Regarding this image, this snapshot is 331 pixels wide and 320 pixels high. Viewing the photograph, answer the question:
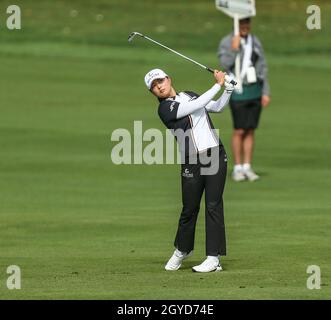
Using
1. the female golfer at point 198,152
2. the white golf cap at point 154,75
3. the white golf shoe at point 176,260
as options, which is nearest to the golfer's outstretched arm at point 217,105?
the female golfer at point 198,152

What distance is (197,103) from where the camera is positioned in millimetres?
13141

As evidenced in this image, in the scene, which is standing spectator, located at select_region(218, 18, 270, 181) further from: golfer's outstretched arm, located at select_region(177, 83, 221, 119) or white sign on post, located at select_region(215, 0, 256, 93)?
golfer's outstretched arm, located at select_region(177, 83, 221, 119)

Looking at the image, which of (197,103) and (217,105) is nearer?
(197,103)

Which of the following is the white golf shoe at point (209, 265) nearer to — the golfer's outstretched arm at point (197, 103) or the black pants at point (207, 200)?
the black pants at point (207, 200)

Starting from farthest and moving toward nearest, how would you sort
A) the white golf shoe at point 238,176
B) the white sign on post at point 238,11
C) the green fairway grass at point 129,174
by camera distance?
the white golf shoe at point 238,176 → the white sign on post at point 238,11 → the green fairway grass at point 129,174

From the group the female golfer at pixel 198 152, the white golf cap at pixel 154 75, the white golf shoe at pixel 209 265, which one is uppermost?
the white golf cap at pixel 154 75

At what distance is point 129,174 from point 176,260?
8.82m

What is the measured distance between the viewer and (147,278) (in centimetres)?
1319

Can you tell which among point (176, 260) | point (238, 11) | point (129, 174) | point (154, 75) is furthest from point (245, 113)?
point (154, 75)

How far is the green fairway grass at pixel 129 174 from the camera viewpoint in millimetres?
13359

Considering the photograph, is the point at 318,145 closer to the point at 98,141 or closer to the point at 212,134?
the point at 98,141

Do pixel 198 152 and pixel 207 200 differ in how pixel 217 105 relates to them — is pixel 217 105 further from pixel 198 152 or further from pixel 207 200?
pixel 207 200

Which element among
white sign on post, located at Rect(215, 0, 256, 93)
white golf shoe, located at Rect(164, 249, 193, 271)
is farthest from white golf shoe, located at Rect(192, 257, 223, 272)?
white sign on post, located at Rect(215, 0, 256, 93)

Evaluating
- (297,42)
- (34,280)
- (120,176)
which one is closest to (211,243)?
(34,280)
